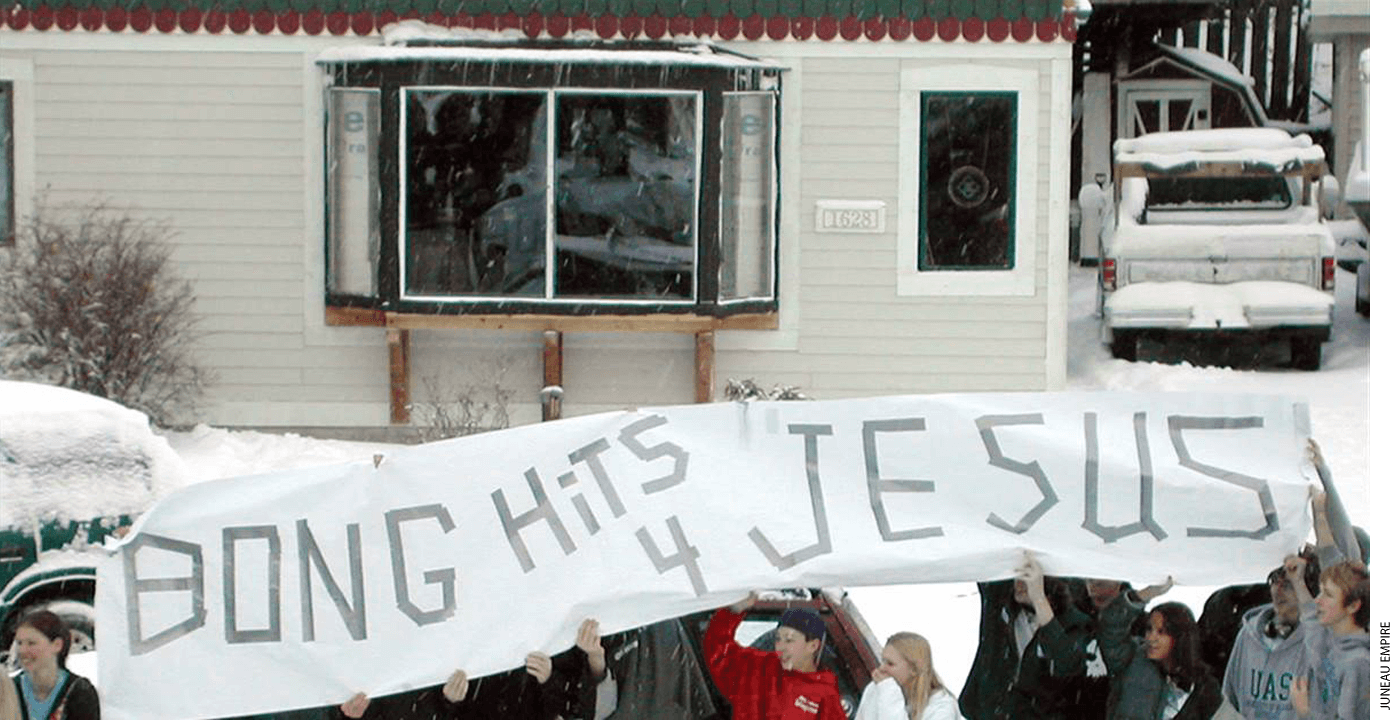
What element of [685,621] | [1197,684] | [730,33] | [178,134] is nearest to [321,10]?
[178,134]

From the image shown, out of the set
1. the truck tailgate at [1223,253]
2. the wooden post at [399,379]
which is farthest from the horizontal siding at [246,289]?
the truck tailgate at [1223,253]

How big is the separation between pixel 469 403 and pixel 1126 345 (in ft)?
23.2

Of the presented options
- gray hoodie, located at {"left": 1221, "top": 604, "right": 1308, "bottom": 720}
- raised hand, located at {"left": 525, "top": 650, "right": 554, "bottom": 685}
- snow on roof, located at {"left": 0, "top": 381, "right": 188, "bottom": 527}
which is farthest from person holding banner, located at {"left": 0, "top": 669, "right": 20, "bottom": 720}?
gray hoodie, located at {"left": 1221, "top": 604, "right": 1308, "bottom": 720}

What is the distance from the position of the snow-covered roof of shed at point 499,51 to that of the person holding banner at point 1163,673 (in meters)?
9.90

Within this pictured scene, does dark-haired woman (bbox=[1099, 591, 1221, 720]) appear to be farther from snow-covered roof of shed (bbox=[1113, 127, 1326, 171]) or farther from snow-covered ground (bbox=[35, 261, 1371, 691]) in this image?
snow-covered roof of shed (bbox=[1113, 127, 1326, 171])

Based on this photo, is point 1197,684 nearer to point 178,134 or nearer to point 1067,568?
point 1067,568

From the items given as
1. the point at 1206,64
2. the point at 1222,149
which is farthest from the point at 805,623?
the point at 1206,64

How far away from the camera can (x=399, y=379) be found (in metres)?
16.9

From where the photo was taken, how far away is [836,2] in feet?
56.6

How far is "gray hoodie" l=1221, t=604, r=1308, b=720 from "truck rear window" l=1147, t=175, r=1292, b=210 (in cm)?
1425

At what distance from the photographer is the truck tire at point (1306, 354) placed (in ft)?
65.2

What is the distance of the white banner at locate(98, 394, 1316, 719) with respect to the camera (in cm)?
716

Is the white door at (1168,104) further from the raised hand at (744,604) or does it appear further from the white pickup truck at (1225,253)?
the raised hand at (744,604)
